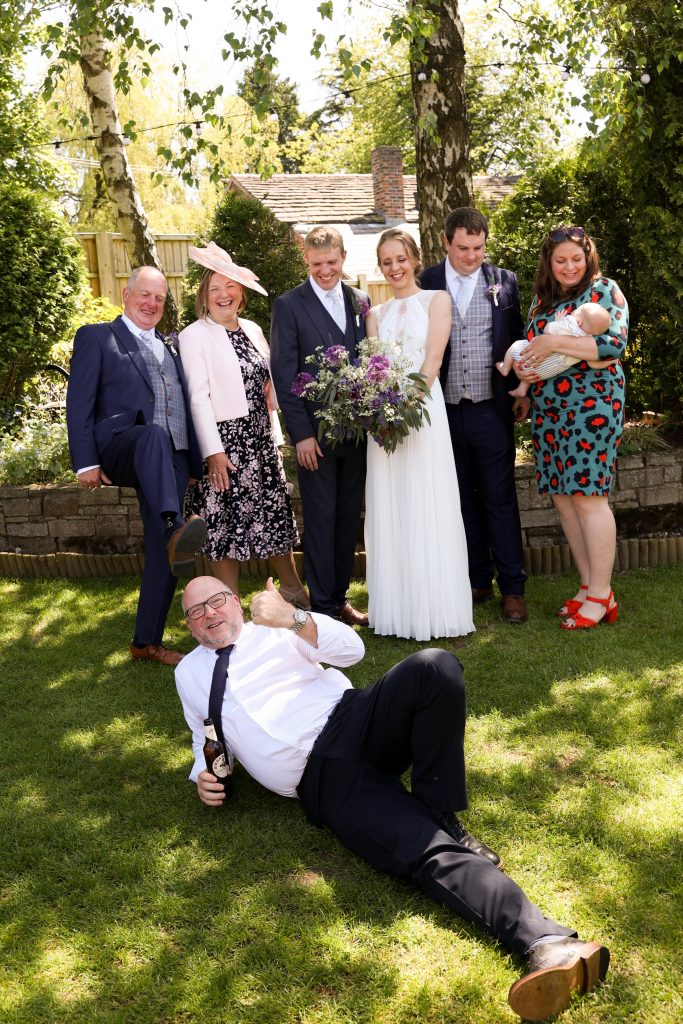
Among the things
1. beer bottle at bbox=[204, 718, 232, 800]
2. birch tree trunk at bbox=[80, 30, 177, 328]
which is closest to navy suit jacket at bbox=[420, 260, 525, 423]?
beer bottle at bbox=[204, 718, 232, 800]

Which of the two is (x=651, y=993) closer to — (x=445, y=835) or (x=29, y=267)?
(x=445, y=835)

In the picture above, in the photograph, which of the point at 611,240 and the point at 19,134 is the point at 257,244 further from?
the point at 19,134

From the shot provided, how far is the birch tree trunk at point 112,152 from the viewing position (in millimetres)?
8688

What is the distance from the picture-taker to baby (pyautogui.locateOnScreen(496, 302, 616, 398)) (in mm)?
4773

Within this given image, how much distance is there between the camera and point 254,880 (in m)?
3.07

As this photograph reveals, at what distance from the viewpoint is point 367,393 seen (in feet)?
15.4

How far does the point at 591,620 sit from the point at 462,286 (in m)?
1.88

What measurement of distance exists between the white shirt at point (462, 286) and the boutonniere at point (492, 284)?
0.17 feet

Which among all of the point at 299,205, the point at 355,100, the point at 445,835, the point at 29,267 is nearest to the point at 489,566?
the point at 445,835

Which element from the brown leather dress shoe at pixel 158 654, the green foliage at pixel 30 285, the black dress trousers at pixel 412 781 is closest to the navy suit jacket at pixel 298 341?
the brown leather dress shoe at pixel 158 654

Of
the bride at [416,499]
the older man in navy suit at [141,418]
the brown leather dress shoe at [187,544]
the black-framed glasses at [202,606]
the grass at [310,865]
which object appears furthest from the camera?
the bride at [416,499]

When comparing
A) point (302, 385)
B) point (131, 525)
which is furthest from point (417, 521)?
point (131, 525)

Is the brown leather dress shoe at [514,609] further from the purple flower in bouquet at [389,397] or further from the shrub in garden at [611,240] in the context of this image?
the shrub in garden at [611,240]

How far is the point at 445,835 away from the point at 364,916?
13.3 inches
